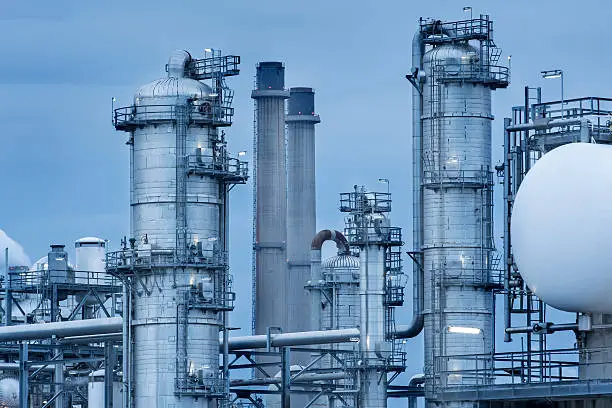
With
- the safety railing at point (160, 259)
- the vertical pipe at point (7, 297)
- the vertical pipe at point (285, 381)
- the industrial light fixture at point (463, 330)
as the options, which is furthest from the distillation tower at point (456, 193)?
the vertical pipe at point (7, 297)

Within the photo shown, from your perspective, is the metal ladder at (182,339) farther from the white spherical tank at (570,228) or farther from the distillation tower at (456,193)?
the white spherical tank at (570,228)

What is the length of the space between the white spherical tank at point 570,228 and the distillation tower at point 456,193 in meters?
23.8

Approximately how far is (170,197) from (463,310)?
11903mm

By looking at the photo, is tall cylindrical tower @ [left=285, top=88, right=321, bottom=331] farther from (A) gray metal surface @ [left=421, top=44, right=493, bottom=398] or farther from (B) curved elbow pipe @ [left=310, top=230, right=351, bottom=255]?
(A) gray metal surface @ [left=421, top=44, right=493, bottom=398]

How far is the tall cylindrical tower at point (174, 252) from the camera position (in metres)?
50.4

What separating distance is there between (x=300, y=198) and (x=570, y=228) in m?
53.6

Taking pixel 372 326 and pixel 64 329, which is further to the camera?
pixel 372 326

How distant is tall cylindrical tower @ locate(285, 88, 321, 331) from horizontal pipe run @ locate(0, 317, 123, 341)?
27084 millimetres

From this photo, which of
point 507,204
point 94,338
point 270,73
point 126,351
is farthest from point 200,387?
point 270,73

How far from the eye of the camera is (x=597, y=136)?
Result: 35.8 meters

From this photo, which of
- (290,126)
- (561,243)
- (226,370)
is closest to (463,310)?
(226,370)

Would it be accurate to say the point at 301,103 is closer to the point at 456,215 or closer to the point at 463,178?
the point at 463,178

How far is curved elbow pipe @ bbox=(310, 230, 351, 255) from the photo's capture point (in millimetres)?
72000

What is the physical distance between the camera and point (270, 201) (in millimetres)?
83562
